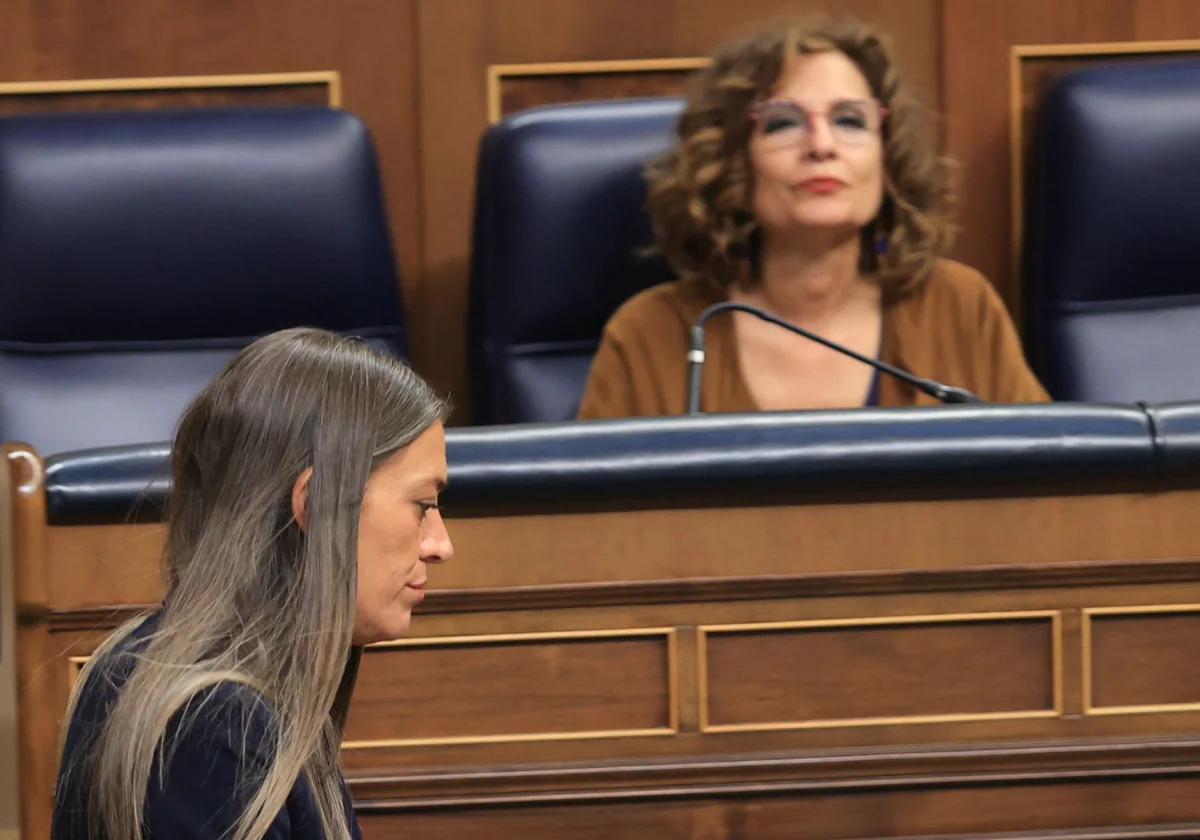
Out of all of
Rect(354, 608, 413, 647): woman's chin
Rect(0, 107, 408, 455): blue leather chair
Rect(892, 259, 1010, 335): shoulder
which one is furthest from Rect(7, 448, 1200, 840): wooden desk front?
Rect(0, 107, 408, 455): blue leather chair

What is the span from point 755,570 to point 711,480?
0.07 meters

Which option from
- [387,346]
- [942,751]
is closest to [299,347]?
[942,751]

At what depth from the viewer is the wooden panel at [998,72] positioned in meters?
2.11

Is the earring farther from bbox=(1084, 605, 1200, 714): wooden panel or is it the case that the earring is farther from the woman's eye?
bbox=(1084, 605, 1200, 714): wooden panel

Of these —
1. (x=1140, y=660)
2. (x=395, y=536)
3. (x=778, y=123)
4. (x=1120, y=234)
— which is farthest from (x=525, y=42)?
(x=395, y=536)

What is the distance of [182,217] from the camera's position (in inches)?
70.6

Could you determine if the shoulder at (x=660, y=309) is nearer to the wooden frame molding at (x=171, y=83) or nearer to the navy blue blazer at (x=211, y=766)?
the wooden frame molding at (x=171, y=83)

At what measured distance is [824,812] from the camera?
1235 millimetres

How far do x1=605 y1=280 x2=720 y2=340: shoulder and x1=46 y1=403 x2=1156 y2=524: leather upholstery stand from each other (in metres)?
0.53

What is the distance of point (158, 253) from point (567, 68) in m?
0.55

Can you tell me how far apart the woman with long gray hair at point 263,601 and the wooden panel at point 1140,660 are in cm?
62

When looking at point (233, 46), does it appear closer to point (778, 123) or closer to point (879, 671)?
point (778, 123)

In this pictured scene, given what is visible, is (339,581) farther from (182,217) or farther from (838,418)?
(182,217)

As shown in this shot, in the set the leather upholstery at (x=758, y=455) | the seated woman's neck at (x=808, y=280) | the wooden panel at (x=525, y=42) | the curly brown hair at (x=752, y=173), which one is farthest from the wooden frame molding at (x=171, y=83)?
the leather upholstery at (x=758, y=455)
